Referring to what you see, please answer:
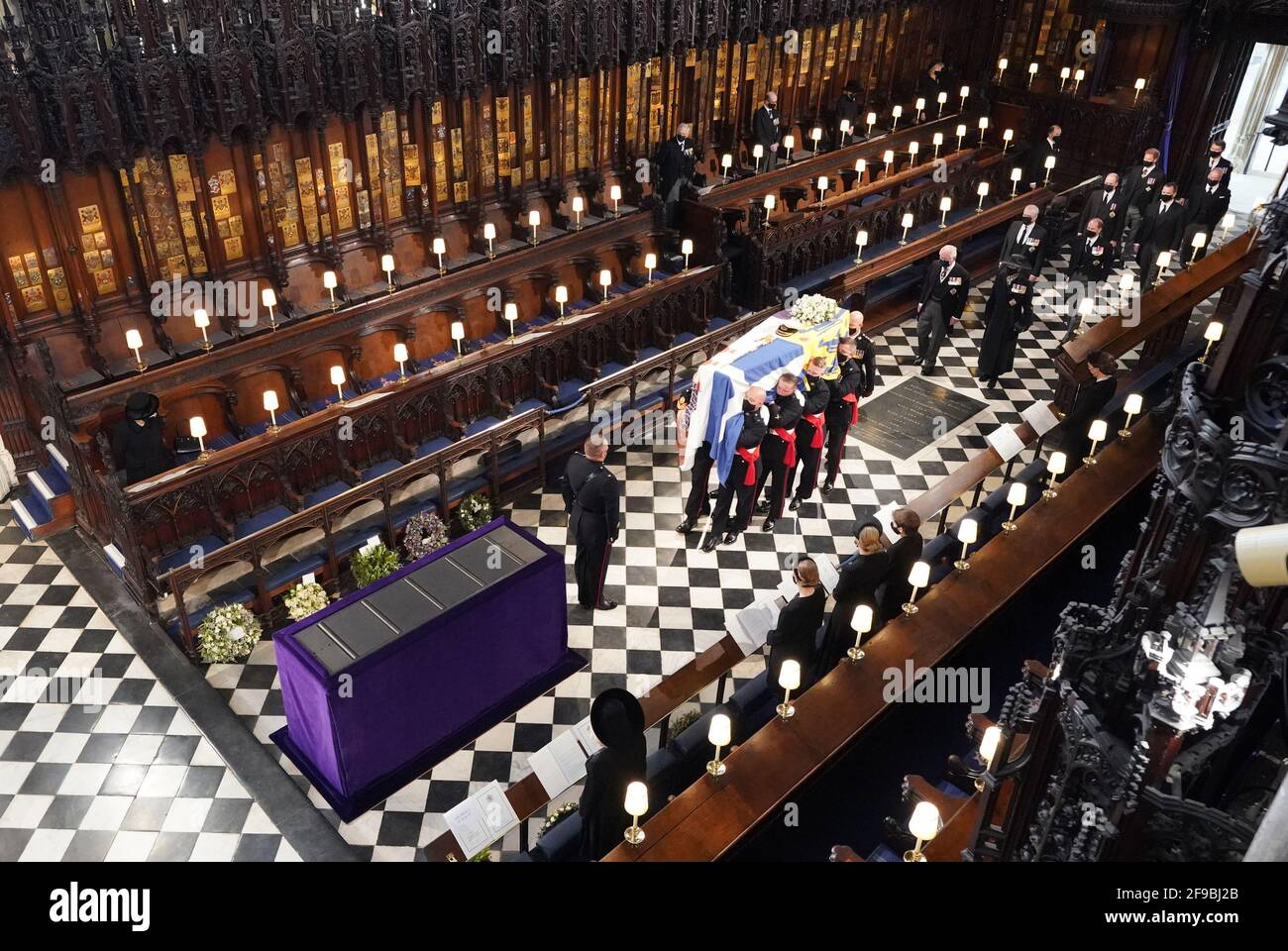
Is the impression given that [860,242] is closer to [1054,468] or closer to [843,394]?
[843,394]

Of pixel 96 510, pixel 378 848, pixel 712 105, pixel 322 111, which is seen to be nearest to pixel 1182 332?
pixel 712 105

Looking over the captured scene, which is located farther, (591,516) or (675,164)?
(675,164)

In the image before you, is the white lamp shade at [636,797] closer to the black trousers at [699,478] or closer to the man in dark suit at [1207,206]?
the black trousers at [699,478]

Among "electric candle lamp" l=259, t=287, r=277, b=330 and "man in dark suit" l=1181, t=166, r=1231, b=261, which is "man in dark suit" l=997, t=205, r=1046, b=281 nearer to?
"man in dark suit" l=1181, t=166, r=1231, b=261

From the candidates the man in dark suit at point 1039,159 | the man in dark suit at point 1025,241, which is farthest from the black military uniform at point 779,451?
the man in dark suit at point 1039,159

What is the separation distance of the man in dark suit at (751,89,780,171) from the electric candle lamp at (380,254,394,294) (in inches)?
257

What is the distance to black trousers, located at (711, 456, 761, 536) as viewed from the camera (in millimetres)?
9867

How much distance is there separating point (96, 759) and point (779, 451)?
6500 mm

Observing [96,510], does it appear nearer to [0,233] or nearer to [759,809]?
[0,233]

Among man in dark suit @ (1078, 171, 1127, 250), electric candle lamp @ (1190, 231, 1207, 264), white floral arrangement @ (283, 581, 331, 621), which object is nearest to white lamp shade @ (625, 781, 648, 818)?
white floral arrangement @ (283, 581, 331, 621)

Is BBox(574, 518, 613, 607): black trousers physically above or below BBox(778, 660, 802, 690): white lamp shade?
below

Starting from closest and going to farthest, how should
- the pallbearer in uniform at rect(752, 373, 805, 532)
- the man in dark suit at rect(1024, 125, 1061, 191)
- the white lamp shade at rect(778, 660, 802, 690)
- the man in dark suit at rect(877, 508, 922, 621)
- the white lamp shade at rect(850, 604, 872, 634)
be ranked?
the white lamp shade at rect(778, 660, 802, 690)
the white lamp shade at rect(850, 604, 872, 634)
the man in dark suit at rect(877, 508, 922, 621)
the pallbearer in uniform at rect(752, 373, 805, 532)
the man in dark suit at rect(1024, 125, 1061, 191)

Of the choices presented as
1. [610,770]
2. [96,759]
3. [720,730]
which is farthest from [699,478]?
[96,759]

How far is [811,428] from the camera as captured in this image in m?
10.2
